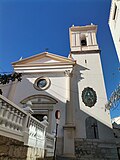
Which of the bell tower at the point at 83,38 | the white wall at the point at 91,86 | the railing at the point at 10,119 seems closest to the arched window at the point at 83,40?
the bell tower at the point at 83,38

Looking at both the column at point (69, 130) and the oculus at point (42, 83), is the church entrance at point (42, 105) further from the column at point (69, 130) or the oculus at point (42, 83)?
the column at point (69, 130)

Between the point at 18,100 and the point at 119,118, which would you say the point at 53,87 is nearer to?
the point at 18,100

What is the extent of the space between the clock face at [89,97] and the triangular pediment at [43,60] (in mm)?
3153

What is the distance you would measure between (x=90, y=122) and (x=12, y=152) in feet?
25.9

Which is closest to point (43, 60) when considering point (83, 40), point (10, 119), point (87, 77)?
point (87, 77)

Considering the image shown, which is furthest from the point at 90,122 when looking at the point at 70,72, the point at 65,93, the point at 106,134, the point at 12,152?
the point at 12,152

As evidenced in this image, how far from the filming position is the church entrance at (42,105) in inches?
387

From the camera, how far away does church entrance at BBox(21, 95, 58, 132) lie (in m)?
→ 9.84

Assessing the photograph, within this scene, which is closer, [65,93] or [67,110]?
[67,110]

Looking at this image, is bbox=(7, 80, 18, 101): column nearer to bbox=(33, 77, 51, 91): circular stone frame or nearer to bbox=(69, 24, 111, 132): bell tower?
bbox=(33, 77, 51, 91): circular stone frame

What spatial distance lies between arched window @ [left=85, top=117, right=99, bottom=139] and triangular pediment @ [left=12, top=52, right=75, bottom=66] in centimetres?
549

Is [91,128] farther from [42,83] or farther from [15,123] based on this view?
[15,123]

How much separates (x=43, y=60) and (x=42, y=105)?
4797 mm

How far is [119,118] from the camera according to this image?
24.2 m
